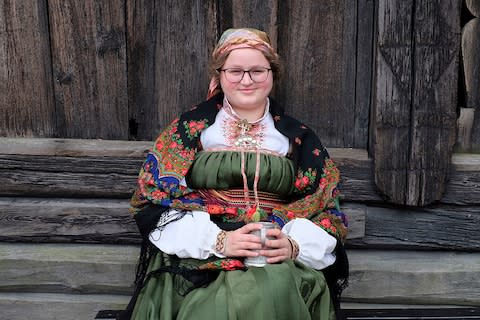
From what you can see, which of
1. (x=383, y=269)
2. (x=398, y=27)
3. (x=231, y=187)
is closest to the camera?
(x=231, y=187)

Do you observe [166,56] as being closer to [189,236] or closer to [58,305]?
[189,236]

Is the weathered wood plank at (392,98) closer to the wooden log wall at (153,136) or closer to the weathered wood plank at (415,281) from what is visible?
the wooden log wall at (153,136)

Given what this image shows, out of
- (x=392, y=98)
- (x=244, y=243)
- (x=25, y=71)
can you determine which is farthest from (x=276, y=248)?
(x=25, y=71)

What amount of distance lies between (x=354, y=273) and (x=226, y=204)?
0.74 m

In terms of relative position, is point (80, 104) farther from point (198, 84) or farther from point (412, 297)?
point (412, 297)

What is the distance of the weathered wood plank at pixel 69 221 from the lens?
2.53m

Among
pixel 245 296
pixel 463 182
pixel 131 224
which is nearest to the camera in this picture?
pixel 245 296

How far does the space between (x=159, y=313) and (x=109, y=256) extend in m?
0.76

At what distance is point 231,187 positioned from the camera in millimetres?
1996

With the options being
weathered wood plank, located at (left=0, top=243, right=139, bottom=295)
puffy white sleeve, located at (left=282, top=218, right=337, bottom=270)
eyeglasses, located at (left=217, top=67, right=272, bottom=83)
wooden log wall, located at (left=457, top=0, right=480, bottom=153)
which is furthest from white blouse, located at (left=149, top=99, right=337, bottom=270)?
wooden log wall, located at (left=457, top=0, right=480, bottom=153)

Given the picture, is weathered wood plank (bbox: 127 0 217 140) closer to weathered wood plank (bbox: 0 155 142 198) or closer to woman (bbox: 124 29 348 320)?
weathered wood plank (bbox: 0 155 142 198)

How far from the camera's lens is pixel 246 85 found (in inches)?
76.9

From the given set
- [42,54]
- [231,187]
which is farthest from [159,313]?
[42,54]

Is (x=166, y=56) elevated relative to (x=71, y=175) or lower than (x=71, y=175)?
elevated
